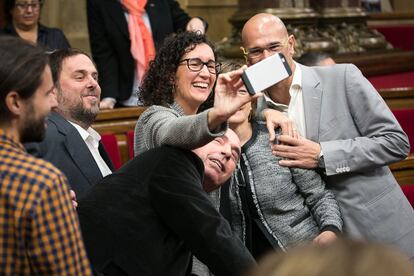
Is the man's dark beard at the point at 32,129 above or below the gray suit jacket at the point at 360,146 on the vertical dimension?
above

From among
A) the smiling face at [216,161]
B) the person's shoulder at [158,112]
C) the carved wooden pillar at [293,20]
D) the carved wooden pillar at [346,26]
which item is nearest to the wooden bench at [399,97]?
the carved wooden pillar at [293,20]

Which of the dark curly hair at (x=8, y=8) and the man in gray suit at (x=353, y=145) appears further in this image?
the dark curly hair at (x=8, y=8)

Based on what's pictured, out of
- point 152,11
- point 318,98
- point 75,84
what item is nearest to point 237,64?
point 318,98

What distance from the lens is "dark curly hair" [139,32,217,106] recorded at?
2.55 meters

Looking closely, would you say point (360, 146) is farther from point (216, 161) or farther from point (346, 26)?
point (346, 26)

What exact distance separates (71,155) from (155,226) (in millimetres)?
619

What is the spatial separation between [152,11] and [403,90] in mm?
1321

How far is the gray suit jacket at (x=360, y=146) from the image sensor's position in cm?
253

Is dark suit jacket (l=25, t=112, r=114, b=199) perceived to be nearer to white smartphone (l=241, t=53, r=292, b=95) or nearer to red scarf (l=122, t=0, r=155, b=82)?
white smartphone (l=241, t=53, r=292, b=95)

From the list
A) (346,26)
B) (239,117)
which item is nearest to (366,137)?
(239,117)

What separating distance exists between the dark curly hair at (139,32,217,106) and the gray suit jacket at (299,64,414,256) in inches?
13.9

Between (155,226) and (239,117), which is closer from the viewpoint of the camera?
(155,226)

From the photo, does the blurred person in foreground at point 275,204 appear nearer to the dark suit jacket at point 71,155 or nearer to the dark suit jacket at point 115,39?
the dark suit jacket at point 71,155

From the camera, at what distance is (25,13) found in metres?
3.99
